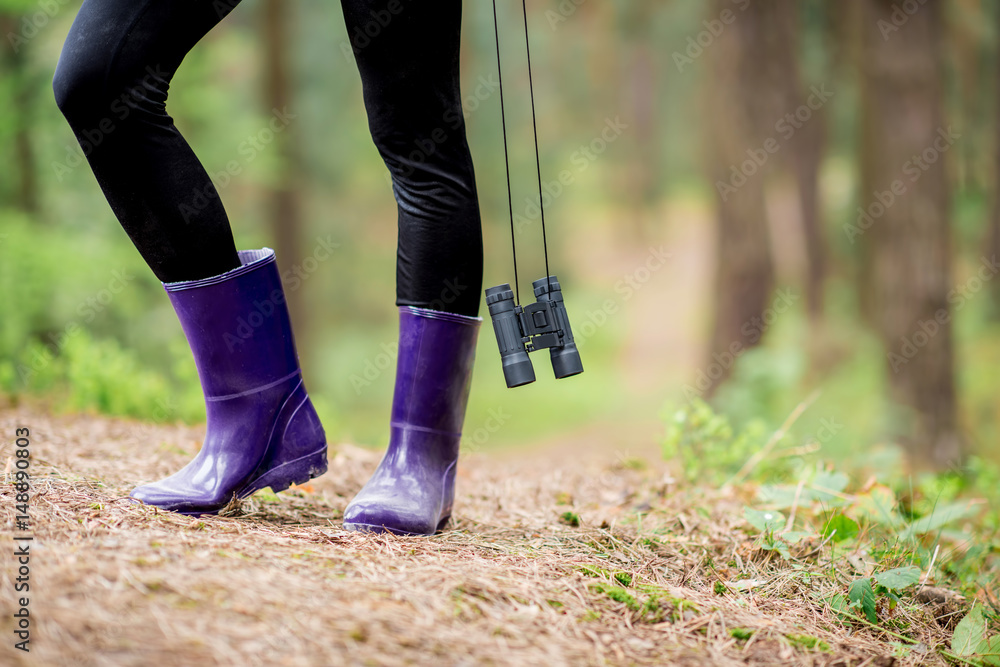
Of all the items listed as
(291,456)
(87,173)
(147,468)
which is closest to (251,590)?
(291,456)

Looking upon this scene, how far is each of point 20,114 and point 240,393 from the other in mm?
5615

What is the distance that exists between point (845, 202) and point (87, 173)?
515 inches

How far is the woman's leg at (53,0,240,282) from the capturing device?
1.58 m

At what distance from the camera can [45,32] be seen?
6.29 metres

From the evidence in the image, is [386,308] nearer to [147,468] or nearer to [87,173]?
[87,173]

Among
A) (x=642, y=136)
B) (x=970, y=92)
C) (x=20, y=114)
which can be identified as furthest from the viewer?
(x=642, y=136)

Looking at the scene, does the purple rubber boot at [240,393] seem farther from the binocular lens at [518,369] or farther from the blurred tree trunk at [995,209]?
the blurred tree trunk at [995,209]

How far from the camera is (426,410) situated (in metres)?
1.89

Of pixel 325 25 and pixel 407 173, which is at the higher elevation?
pixel 325 25
